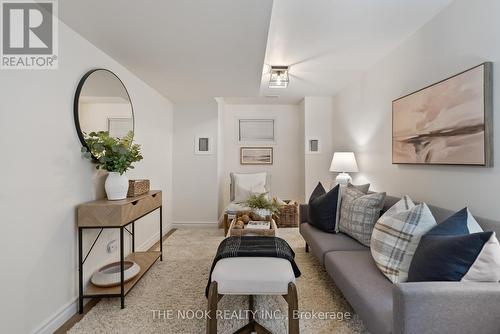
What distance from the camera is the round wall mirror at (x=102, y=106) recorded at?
1.86 metres

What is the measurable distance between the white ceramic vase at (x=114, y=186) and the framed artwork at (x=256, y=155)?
3.07 metres

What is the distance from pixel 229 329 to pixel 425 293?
4.04 feet

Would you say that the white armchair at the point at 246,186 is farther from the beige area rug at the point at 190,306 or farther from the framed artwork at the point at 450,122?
the framed artwork at the point at 450,122

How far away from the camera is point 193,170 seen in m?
4.09

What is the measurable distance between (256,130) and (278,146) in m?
0.59

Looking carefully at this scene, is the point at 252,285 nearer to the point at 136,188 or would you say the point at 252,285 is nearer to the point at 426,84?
the point at 136,188

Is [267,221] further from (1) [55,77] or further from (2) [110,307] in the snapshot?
(1) [55,77]

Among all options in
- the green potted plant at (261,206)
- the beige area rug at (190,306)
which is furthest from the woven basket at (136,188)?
the green potted plant at (261,206)

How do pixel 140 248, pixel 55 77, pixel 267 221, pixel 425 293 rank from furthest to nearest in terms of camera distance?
pixel 140 248 < pixel 267 221 < pixel 55 77 < pixel 425 293

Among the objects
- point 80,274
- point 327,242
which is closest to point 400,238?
point 327,242

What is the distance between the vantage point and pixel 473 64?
164 centimetres

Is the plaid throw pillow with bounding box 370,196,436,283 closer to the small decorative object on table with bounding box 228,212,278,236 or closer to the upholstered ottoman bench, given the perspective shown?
the upholstered ottoman bench

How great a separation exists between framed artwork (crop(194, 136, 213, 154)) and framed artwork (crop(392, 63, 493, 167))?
280 centimetres

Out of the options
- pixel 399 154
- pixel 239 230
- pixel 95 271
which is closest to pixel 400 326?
pixel 239 230
